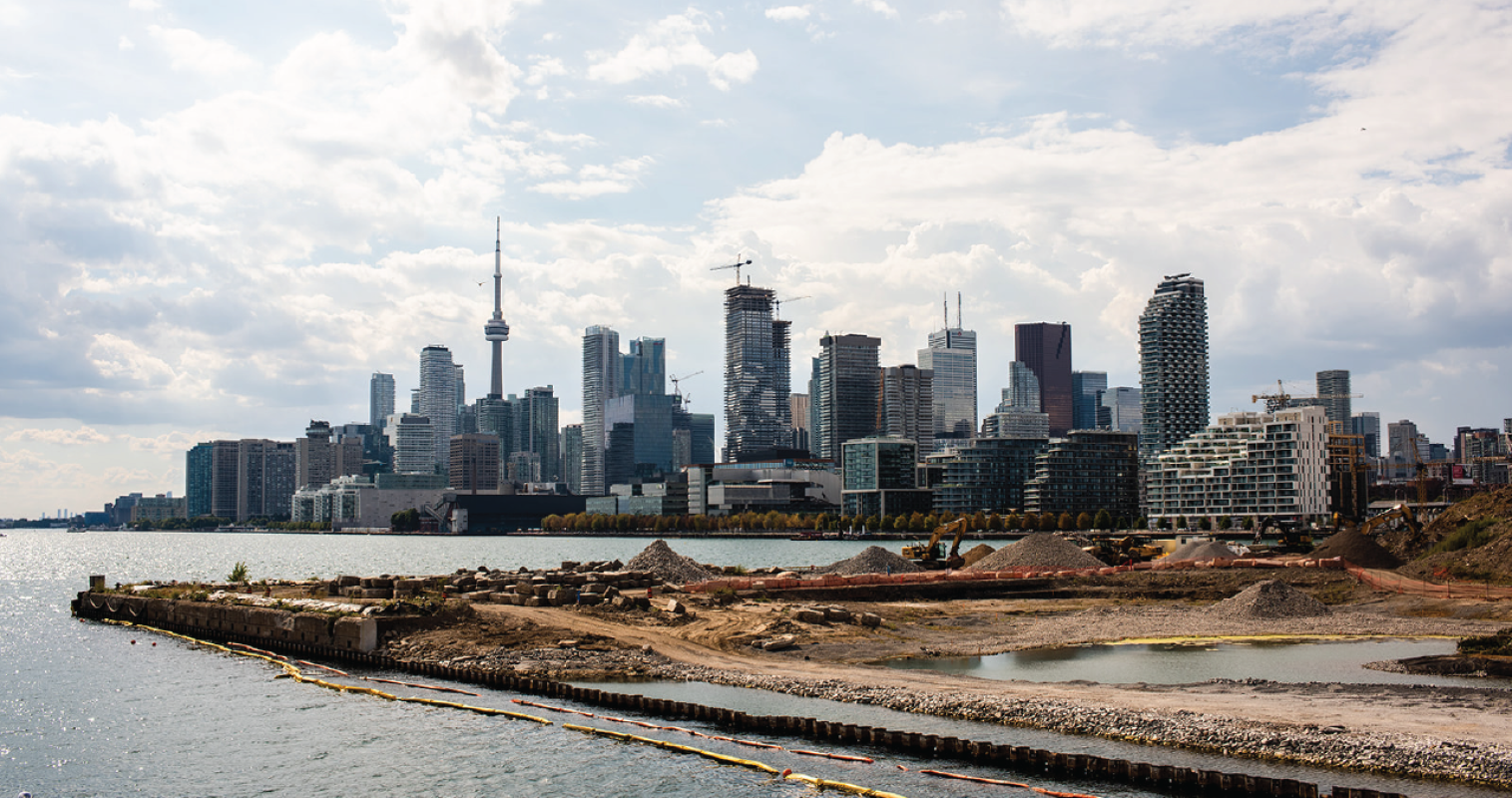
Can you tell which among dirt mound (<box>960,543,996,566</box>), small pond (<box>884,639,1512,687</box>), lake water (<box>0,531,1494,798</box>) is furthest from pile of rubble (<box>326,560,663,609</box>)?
dirt mound (<box>960,543,996,566</box>)

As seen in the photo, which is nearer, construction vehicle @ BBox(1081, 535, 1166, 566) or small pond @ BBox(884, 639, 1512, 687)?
small pond @ BBox(884, 639, 1512, 687)

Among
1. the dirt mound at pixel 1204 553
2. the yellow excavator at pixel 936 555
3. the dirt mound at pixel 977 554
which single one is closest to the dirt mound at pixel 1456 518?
the dirt mound at pixel 1204 553

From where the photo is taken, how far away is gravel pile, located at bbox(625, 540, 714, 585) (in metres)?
87.5

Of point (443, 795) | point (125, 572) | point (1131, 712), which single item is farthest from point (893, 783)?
point (125, 572)

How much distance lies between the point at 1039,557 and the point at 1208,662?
1944 inches

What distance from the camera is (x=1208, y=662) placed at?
52.7 meters

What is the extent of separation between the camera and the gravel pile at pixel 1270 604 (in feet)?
221

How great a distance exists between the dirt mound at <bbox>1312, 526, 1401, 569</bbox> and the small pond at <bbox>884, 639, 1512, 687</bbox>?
4739cm

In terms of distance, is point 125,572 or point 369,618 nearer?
point 369,618

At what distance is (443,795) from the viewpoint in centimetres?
3281

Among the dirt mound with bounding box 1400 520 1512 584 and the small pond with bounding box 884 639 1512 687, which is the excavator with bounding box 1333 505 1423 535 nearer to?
the dirt mound with bounding box 1400 520 1512 584

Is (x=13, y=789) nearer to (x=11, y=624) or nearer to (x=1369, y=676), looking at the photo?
(x=1369, y=676)

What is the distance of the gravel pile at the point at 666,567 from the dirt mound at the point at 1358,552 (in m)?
59.7

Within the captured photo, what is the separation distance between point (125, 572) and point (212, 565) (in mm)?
17999
